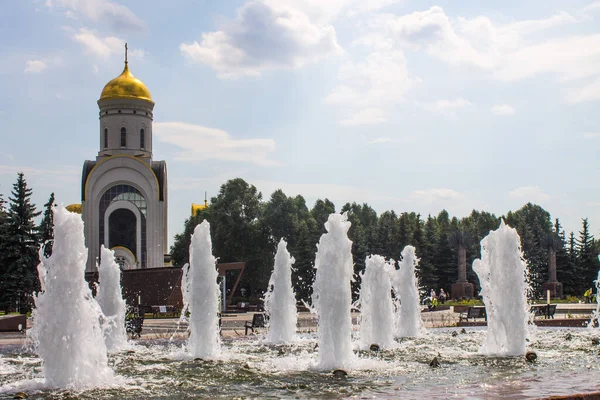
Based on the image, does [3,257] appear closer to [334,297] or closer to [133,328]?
[133,328]

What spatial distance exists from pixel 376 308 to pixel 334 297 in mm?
3872

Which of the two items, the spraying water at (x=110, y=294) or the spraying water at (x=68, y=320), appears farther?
the spraying water at (x=110, y=294)

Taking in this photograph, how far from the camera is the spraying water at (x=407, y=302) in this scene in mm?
16719

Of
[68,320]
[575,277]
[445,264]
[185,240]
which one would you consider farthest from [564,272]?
[68,320]

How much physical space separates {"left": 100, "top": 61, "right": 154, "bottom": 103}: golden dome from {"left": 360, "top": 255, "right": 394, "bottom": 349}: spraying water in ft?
136

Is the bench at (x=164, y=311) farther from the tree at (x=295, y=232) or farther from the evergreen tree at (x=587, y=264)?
the evergreen tree at (x=587, y=264)

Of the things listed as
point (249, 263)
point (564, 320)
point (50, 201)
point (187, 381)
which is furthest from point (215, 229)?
point (187, 381)

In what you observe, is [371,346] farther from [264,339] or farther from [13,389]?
[13,389]

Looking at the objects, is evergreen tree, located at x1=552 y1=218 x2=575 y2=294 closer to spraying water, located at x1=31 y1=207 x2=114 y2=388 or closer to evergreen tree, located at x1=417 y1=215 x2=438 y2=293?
evergreen tree, located at x1=417 y1=215 x2=438 y2=293

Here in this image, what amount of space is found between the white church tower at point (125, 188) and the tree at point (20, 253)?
13006mm

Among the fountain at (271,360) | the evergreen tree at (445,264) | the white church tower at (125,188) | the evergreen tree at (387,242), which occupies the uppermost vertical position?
the white church tower at (125,188)

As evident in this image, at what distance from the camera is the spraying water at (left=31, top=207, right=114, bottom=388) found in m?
8.94

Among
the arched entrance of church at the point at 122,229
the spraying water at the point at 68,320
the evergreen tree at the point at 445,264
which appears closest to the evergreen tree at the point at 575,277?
the evergreen tree at the point at 445,264

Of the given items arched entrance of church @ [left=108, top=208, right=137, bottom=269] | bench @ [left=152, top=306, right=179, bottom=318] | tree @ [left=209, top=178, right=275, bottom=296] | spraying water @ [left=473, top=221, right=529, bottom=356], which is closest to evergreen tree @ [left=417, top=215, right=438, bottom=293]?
tree @ [left=209, top=178, right=275, bottom=296]
